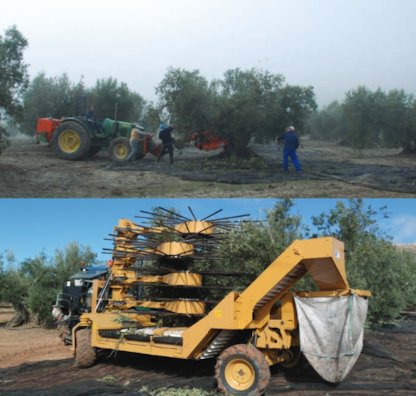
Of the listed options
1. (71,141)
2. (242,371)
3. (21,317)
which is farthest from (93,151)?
(21,317)

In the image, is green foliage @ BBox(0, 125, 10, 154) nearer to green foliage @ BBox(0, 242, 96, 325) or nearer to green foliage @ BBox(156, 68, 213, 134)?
green foliage @ BBox(156, 68, 213, 134)

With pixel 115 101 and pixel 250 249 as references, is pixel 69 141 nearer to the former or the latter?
pixel 115 101

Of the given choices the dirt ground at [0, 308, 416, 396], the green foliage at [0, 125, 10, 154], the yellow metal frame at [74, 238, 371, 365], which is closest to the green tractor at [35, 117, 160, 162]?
the green foliage at [0, 125, 10, 154]

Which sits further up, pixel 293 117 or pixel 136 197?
pixel 293 117

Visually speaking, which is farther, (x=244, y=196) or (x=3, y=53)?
(x=3, y=53)

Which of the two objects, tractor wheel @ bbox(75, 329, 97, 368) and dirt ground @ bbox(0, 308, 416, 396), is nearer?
dirt ground @ bbox(0, 308, 416, 396)

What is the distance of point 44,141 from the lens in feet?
43.5

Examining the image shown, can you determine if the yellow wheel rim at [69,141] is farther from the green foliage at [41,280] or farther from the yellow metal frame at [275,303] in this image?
the green foliage at [41,280]

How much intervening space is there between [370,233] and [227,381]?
1380cm

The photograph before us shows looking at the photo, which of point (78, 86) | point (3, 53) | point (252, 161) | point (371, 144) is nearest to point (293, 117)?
point (252, 161)

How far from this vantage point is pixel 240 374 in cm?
788

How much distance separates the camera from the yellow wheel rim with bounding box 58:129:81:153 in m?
13.1

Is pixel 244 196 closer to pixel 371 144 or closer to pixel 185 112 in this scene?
pixel 185 112

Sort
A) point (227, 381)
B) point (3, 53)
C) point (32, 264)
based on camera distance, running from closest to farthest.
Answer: point (227, 381) → point (3, 53) → point (32, 264)
